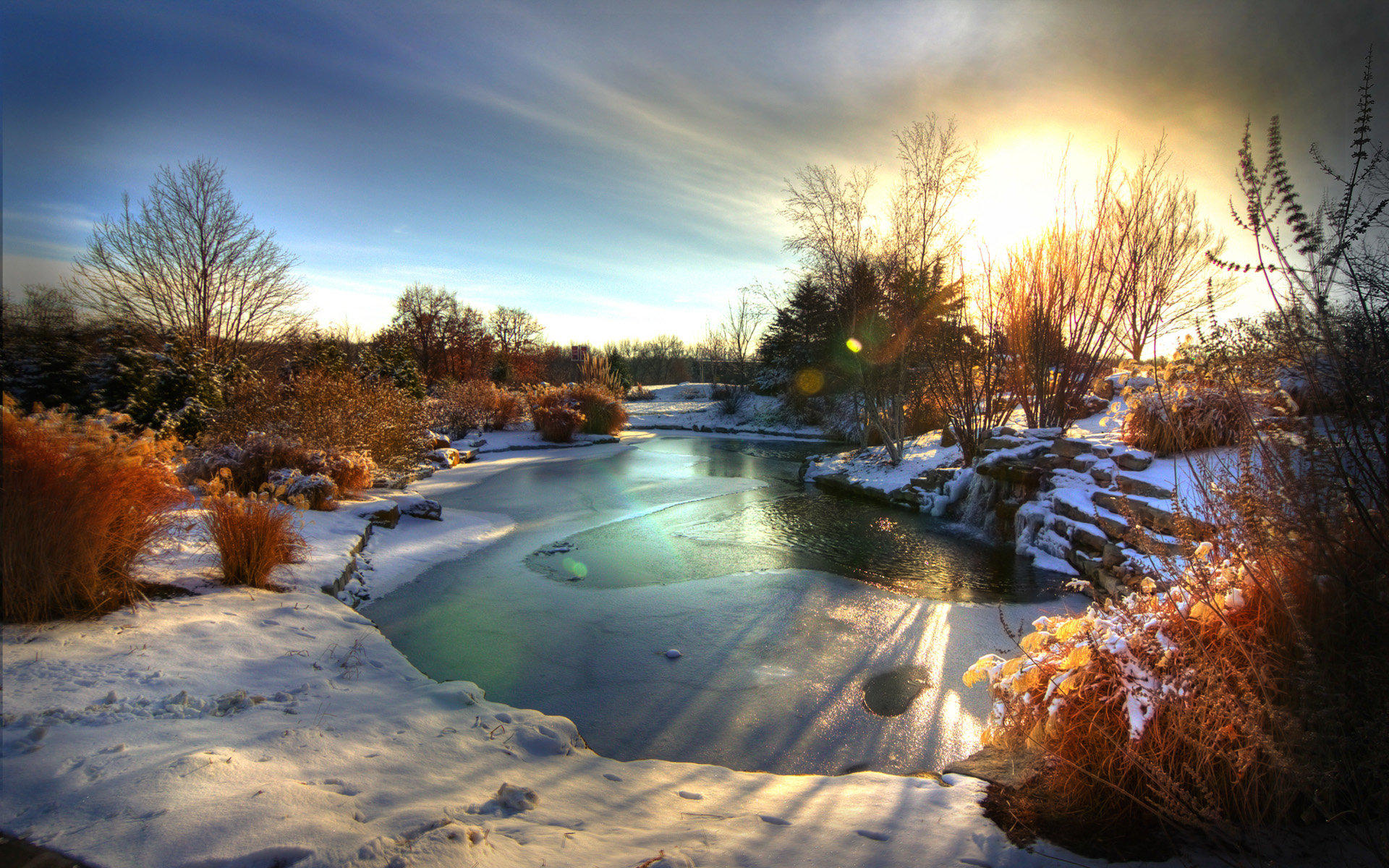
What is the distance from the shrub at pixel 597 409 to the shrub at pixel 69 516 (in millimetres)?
12991

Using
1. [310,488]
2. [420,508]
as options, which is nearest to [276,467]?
[310,488]

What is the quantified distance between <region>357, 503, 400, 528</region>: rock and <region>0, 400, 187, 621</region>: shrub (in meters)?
2.80

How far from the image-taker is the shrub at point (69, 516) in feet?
8.31

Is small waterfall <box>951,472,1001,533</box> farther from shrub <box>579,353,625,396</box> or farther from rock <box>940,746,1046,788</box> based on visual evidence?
shrub <box>579,353,625,396</box>

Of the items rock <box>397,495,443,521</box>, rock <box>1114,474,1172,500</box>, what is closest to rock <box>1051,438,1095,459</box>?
rock <box>1114,474,1172,500</box>

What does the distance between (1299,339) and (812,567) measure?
14.0 feet

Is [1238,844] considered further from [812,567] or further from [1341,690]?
[812,567]

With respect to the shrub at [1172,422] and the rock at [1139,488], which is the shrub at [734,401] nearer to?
the shrub at [1172,422]

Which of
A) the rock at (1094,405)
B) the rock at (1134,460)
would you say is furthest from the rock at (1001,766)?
the rock at (1094,405)

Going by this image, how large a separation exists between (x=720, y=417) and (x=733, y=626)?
805 inches

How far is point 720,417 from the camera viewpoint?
2450 centimetres

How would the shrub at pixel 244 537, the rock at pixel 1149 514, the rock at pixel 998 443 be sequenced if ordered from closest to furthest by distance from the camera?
the shrub at pixel 244 537 → the rock at pixel 1149 514 → the rock at pixel 998 443

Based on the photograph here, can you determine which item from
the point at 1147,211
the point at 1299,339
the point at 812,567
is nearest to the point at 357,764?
the point at 1299,339

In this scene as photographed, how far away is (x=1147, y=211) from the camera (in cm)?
727
